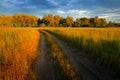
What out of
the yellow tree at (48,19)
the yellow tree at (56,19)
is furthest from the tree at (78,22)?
the yellow tree at (48,19)

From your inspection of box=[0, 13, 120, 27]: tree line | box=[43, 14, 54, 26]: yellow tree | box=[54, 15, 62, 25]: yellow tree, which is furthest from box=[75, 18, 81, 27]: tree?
box=[43, 14, 54, 26]: yellow tree

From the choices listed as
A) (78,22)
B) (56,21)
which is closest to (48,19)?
(56,21)

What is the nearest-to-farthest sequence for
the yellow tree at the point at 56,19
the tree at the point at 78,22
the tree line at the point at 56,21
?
the tree at the point at 78,22, the tree line at the point at 56,21, the yellow tree at the point at 56,19

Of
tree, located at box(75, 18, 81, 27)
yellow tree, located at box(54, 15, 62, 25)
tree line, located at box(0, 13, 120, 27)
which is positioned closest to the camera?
tree, located at box(75, 18, 81, 27)

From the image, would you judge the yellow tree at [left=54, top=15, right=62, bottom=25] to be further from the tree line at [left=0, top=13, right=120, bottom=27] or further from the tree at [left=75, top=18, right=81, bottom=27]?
the tree at [left=75, top=18, right=81, bottom=27]

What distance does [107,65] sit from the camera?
809 centimetres

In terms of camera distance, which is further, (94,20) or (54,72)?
(94,20)

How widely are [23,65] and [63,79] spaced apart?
166 cm

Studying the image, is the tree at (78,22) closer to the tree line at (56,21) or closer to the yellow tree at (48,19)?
the tree line at (56,21)

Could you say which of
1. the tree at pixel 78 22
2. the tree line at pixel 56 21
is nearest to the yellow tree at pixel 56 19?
the tree line at pixel 56 21

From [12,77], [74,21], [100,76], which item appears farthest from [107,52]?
[74,21]

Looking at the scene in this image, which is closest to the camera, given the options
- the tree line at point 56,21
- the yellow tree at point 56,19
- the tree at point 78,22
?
the tree at point 78,22

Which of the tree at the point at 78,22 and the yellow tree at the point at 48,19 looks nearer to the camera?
the tree at the point at 78,22

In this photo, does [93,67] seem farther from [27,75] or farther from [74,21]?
[74,21]
